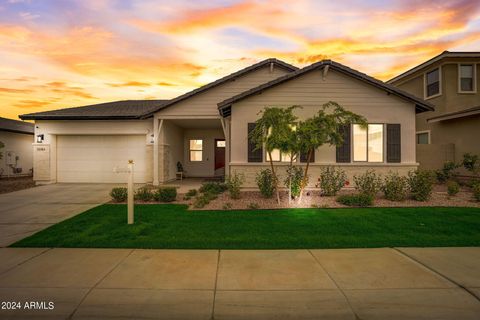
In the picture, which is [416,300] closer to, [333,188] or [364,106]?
[333,188]

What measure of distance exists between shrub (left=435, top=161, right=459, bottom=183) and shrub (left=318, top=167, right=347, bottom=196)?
21.3ft

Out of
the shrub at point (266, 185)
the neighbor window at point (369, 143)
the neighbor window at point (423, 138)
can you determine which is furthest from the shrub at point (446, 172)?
the shrub at point (266, 185)

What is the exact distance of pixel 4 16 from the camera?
1103 cm

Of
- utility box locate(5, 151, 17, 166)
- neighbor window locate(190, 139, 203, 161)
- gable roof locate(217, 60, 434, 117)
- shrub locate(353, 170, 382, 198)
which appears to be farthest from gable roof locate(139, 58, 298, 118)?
utility box locate(5, 151, 17, 166)

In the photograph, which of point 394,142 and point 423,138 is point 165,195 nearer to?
point 394,142

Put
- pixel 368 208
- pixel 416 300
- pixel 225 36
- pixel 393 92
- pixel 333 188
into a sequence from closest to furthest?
pixel 416 300
pixel 368 208
pixel 333 188
pixel 393 92
pixel 225 36

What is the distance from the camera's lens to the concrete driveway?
6.49 m

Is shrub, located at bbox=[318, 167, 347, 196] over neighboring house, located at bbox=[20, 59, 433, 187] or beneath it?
beneath

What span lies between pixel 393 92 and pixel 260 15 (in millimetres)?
6677

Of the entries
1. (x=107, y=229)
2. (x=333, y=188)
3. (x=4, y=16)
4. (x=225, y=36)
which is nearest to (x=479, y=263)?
(x=333, y=188)

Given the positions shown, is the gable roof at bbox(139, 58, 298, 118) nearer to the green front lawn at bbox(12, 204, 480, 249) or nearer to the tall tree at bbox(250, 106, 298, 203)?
the tall tree at bbox(250, 106, 298, 203)

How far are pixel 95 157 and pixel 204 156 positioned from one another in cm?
693

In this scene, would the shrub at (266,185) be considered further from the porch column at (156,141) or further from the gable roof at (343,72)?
the porch column at (156,141)

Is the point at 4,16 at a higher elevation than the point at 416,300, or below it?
higher
